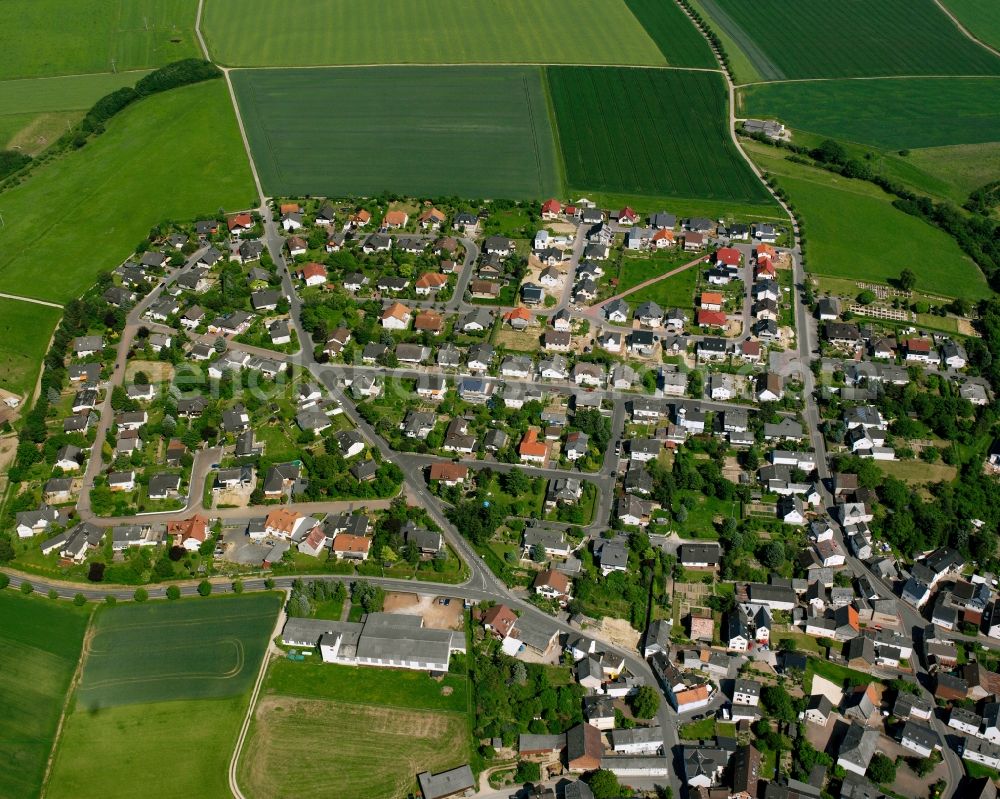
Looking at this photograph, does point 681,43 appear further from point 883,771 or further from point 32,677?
point 32,677

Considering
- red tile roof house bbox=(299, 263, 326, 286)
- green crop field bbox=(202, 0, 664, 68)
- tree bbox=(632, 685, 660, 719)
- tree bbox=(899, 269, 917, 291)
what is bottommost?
tree bbox=(632, 685, 660, 719)

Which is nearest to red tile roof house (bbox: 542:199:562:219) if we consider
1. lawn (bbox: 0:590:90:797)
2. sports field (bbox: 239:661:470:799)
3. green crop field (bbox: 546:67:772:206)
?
green crop field (bbox: 546:67:772:206)

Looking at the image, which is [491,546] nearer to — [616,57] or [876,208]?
[876,208]

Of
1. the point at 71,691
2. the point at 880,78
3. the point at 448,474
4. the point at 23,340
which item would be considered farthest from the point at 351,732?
the point at 880,78

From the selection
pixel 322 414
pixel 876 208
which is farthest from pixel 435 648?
pixel 876 208

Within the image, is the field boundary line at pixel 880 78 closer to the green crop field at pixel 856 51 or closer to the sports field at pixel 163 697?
the green crop field at pixel 856 51

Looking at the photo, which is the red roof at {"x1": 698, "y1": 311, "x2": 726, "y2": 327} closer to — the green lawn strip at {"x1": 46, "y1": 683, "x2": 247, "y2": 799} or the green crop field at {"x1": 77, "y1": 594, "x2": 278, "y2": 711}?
the green crop field at {"x1": 77, "y1": 594, "x2": 278, "y2": 711}
